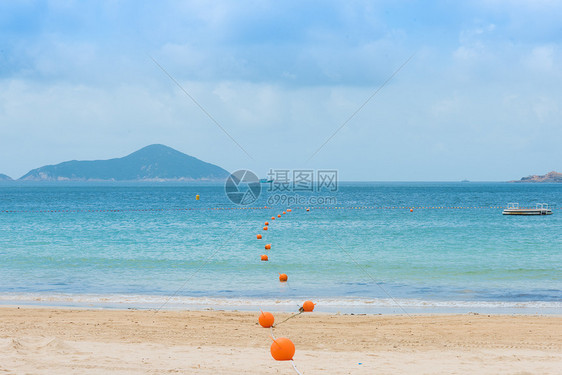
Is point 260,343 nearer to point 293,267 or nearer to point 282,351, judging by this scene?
point 282,351

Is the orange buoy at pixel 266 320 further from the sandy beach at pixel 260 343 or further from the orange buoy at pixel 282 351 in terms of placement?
the orange buoy at pixel 282 351

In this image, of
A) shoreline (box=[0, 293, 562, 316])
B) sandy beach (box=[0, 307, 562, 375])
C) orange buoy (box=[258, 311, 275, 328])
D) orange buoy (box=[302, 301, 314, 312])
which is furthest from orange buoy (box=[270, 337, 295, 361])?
shoreline (box=[0, 293, 562, 316])

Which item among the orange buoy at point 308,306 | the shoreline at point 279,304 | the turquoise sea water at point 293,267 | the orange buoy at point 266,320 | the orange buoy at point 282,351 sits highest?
the orange buoy at point 282,351

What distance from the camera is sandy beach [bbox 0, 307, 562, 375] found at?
7.36 metres

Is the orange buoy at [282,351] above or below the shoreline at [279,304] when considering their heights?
above

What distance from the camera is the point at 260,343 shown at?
9039 mm

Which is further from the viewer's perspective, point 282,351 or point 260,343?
point 260,343

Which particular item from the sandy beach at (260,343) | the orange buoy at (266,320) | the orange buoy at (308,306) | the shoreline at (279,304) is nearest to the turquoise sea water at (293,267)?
the shoreline at (279,304)

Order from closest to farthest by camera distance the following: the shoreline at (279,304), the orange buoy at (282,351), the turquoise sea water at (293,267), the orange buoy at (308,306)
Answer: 1. the orange buoy at (282,351)
2. the orange buoy at (308,306)
3. the shoreline at (279,304)
4. the turquoise sea water at (293,267)

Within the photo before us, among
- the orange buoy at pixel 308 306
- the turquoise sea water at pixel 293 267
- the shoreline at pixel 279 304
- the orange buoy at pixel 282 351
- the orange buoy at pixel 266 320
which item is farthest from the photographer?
the turquoise sea water at pixel 293 267

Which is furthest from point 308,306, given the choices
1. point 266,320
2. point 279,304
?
point 266,320

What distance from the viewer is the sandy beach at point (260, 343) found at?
24.2 ft

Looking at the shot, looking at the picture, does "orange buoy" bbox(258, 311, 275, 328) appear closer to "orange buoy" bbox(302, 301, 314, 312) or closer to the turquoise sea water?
"orange buoy" bbox(302, 301, 314, 312)

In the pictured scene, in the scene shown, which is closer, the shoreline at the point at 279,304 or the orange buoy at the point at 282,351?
the orange buoy at the point at 282,351
